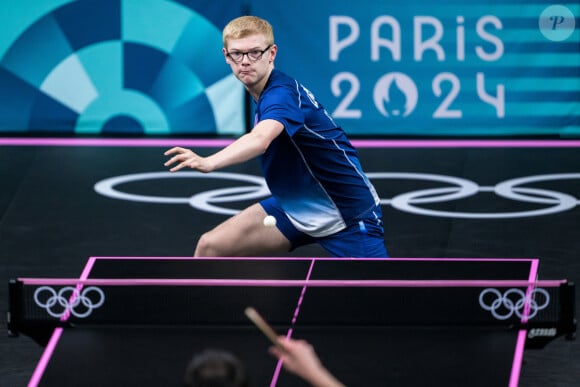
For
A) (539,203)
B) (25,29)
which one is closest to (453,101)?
(539,203)

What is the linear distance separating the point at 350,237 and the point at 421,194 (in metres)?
4.49

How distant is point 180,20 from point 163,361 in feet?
28.8

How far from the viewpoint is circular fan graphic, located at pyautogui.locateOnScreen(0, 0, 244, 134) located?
1443 cm

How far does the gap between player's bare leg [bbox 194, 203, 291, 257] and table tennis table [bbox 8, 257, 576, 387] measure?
1205 millimetres

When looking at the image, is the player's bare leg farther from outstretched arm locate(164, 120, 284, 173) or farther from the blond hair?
the blond hair

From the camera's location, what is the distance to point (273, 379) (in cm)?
592

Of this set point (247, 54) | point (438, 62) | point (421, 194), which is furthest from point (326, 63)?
point (247, 54)

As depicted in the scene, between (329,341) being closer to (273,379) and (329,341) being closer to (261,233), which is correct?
(273,379)

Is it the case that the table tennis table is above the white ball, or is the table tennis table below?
below

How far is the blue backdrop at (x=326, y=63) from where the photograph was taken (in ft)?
46.3

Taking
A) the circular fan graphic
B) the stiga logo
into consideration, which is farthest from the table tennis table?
the circular fan graphic

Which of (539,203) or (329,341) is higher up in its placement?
(539,203)

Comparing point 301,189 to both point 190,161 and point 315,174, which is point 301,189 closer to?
point 315,174

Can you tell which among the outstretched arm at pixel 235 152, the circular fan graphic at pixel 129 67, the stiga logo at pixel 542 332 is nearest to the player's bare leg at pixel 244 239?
the outstretched arm at pixel 235 152
